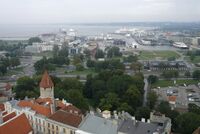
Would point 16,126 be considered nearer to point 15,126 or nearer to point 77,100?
point 15,126

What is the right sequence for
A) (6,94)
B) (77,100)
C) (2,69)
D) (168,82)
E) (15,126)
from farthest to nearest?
(2,69), (168,82), (6,94), (77,100), (15,126)

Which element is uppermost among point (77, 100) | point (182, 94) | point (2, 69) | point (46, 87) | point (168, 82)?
point (46, 87)

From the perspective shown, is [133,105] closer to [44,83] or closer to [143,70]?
[44,83]

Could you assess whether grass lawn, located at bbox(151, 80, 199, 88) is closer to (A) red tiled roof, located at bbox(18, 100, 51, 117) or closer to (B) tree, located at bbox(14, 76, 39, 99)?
(B) tree, located at bbox(14, 76, 39, 99)

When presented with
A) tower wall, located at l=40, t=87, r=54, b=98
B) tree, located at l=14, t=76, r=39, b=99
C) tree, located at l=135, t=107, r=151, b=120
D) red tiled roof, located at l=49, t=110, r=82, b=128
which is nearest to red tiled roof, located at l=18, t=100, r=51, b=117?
red tiled roof, located at l=49, t=110, r=82, b=128

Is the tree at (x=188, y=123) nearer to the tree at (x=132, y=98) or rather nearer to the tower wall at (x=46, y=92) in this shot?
the tree at (x=132, y=98)

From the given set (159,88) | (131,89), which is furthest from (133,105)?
(159,88)

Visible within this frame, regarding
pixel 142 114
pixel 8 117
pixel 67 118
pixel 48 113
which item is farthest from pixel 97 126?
pixel 142 114

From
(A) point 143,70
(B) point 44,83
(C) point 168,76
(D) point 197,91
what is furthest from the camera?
(A) point 143,70
